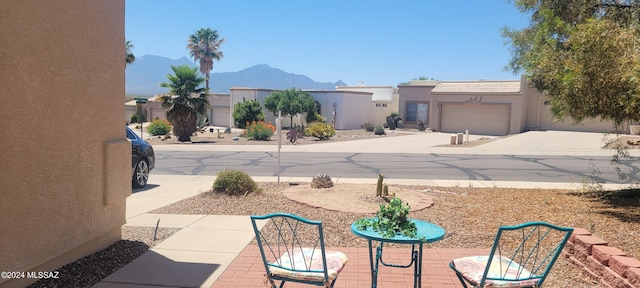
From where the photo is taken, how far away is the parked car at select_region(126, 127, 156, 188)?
10883mm

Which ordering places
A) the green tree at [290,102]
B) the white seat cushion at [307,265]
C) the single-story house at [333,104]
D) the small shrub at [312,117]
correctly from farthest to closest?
the single-story house at [333,104]
the small shrub at [312,117]
the green tree at [290,102]
the white seat cushion at [307,265]

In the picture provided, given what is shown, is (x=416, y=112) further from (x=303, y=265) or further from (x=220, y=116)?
(x=303, y=265)

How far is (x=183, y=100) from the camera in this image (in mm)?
26938

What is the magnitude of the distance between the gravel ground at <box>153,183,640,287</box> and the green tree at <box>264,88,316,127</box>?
2665 centimetres

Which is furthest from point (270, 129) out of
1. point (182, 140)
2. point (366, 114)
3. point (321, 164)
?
point (366, 114)

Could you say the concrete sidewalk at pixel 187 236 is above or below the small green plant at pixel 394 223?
below

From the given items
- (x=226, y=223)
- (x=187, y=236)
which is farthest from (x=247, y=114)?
(x=187, y=236)

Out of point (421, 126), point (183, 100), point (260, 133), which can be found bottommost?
point (260, 133)

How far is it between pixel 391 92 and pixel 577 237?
49.3 metres

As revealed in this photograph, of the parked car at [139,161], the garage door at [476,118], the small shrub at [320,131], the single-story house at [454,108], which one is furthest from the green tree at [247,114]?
the parked car at [139,161]

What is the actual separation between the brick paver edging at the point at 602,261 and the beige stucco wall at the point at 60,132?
549 centimetres

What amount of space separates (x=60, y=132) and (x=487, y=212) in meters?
6.60

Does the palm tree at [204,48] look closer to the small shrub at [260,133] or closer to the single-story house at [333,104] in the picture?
the single-story house at [333,104]

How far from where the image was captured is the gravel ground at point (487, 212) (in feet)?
19.4
